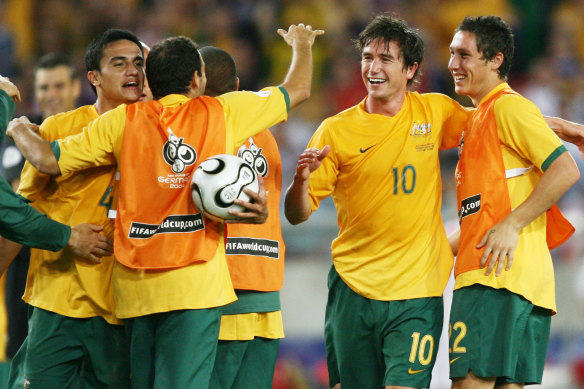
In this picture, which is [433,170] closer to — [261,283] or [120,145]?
[261,283]

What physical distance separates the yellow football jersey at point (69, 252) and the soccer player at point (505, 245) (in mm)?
2064

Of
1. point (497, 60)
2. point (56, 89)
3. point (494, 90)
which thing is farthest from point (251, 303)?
point (56, 89)

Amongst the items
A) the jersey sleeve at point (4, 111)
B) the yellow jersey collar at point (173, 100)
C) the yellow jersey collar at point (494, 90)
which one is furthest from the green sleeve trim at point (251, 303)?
the yellow jersey collar at point (494, 90)

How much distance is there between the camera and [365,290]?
209 inches

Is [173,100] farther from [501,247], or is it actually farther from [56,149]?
[501,247]

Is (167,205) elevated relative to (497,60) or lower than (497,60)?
lower

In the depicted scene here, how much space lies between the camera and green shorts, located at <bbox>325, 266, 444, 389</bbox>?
16.9 feet

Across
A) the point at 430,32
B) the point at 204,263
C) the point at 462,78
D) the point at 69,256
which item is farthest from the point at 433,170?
the point at 430,32

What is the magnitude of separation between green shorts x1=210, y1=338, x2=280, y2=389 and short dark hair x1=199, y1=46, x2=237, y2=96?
5.17ft

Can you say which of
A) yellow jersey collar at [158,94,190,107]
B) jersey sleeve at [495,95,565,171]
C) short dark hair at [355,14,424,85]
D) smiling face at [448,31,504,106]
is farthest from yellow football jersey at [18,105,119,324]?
jersey sleeve at [495,95,565,171]

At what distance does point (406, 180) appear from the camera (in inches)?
210

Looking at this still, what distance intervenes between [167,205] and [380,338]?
5.20ft

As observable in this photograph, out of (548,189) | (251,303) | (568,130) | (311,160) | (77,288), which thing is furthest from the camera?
(568,130)

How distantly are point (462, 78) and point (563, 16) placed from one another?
25.1ft
